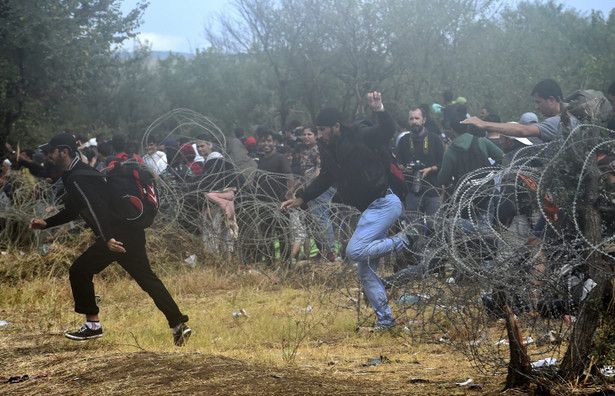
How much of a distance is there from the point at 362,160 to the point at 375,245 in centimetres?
79

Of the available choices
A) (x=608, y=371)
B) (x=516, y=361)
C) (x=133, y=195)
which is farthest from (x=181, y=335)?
(x=608, y=371)

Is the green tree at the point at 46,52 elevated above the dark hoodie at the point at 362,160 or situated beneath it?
elevated above

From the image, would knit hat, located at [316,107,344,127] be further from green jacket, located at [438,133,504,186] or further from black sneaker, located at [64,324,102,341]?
black sneaker, located at [64,324,102,341]

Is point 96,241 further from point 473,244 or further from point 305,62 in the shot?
point 305,62

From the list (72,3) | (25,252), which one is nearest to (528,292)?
(25,252)

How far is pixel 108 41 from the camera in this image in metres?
23.4

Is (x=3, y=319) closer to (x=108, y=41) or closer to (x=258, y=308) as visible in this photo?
(x=258, y=308)

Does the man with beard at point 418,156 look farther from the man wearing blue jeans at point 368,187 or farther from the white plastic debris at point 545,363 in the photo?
the white plastic debris at point 545,363

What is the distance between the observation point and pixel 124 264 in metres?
7.05

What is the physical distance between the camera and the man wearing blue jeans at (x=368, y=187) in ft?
23.5

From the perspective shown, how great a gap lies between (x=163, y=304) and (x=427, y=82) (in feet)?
74.5

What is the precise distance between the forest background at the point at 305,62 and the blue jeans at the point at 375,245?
1468cm

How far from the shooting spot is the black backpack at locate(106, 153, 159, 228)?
6.90m

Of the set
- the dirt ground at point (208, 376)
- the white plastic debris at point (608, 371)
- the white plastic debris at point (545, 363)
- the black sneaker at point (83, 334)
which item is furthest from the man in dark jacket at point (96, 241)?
the white plastic debris at point (608, 371)
